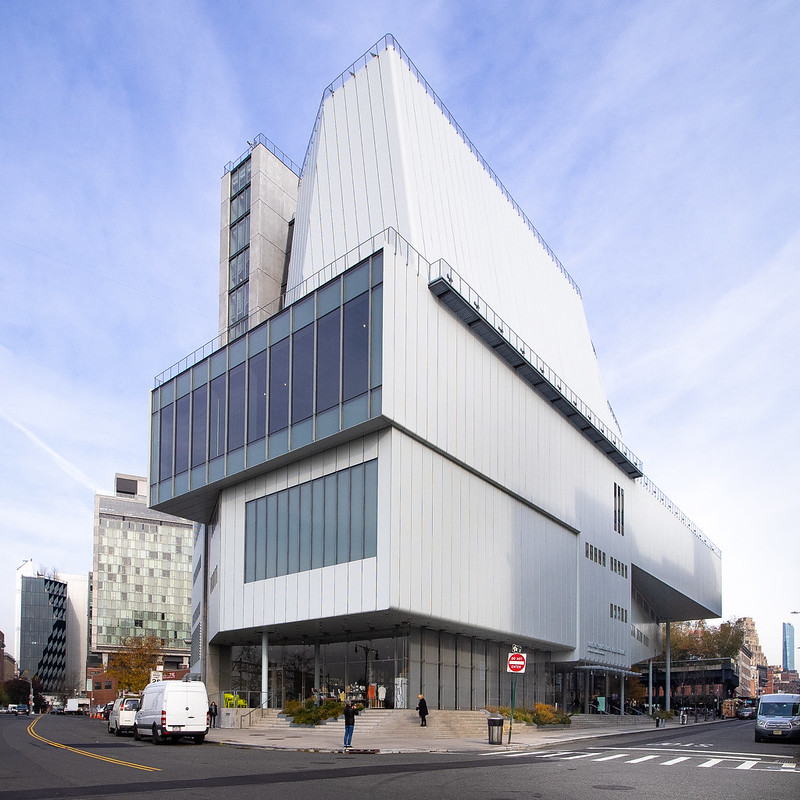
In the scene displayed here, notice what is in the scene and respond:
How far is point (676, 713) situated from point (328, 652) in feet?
173

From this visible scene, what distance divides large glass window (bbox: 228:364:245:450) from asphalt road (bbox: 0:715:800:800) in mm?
17688

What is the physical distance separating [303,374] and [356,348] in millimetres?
4108

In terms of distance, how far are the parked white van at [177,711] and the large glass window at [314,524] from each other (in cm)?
949

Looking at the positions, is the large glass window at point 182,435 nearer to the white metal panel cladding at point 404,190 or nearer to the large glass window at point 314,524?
the large glass window at point 314,524

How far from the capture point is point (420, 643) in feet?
137

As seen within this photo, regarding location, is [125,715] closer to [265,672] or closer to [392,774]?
[265,672]

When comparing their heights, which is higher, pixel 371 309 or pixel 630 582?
pixel 371 309

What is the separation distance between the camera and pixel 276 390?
42.9 meters

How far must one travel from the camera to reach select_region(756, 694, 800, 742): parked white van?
118 feet

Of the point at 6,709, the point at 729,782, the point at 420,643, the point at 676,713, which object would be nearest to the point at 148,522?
the point at 6,709

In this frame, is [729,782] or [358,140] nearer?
[729,782]

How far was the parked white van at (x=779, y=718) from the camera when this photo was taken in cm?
3603

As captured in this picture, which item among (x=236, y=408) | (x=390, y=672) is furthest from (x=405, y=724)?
(x=236, y=408)

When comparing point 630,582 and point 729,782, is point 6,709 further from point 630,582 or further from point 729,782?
point 729,782
